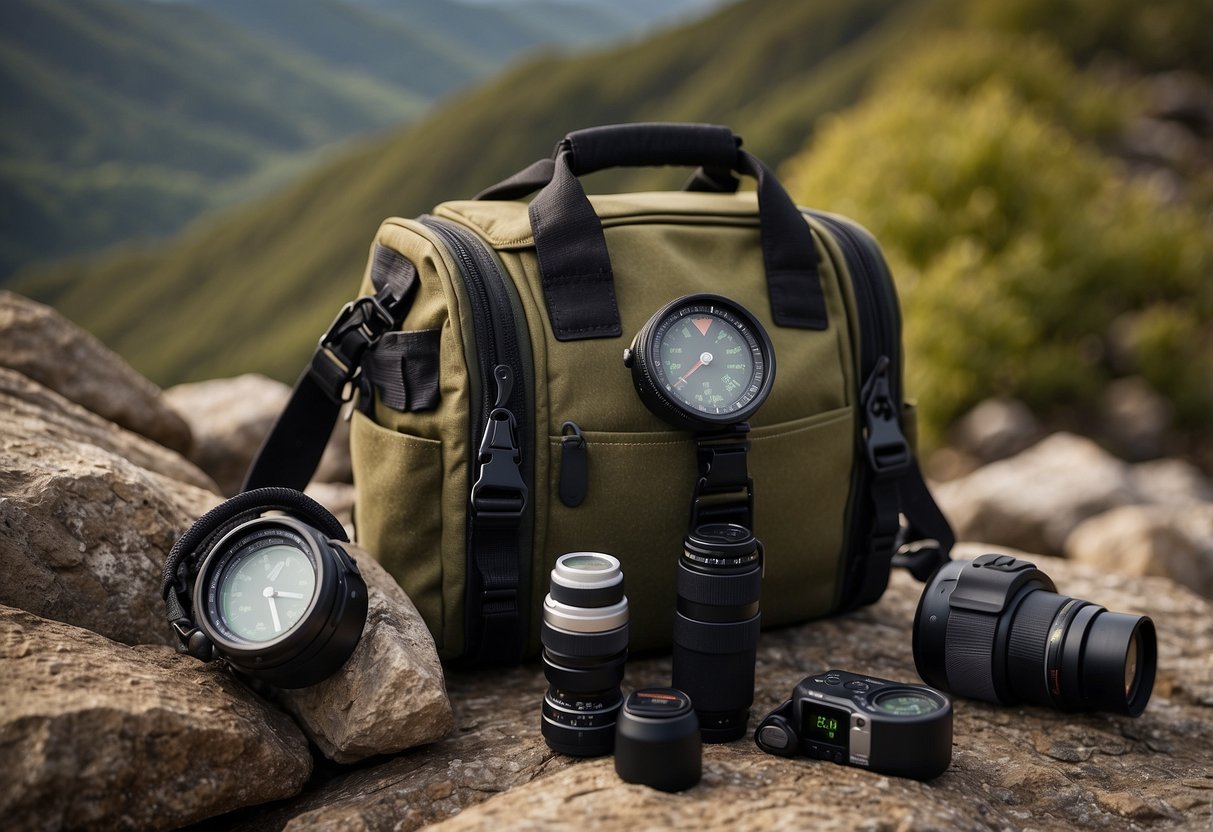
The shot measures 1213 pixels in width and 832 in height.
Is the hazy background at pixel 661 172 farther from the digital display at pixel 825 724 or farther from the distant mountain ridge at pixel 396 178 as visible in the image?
the digital display at pixel 825 724

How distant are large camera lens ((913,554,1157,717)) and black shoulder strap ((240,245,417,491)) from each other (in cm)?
Answer: 176

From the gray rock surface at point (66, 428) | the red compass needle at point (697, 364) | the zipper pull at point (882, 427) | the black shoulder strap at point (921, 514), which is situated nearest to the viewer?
the red compass needle at point (697, 364)

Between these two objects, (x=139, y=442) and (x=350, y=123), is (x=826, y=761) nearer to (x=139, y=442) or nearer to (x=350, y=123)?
(x=139, y=442)

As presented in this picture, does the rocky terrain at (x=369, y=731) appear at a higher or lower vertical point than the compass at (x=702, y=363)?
lower

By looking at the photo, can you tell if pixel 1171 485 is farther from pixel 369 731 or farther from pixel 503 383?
pixel 369 731

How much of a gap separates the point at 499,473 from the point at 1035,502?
4.12 m

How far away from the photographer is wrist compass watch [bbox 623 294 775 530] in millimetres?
2785

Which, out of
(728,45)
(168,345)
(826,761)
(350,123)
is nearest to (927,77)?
(826,761)

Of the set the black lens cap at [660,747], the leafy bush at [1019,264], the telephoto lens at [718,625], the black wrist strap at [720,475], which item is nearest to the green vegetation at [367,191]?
the leafy bush at [1019,264]

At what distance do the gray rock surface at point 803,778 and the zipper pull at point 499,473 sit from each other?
1.89ft

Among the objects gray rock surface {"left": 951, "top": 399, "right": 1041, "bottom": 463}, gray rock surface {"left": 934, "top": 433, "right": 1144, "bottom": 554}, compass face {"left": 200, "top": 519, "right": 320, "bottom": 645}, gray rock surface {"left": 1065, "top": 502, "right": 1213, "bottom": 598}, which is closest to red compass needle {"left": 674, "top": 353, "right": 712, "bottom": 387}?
compass face {"left": 200, "top": 519, "right": 320, "bottom": 645}

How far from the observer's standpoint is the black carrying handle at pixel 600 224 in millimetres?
2947

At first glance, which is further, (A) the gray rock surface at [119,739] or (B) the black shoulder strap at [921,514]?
(B) the black shoulder strap at [921,514]

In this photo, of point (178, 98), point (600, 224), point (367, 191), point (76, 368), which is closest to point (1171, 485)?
point (600, 224)
